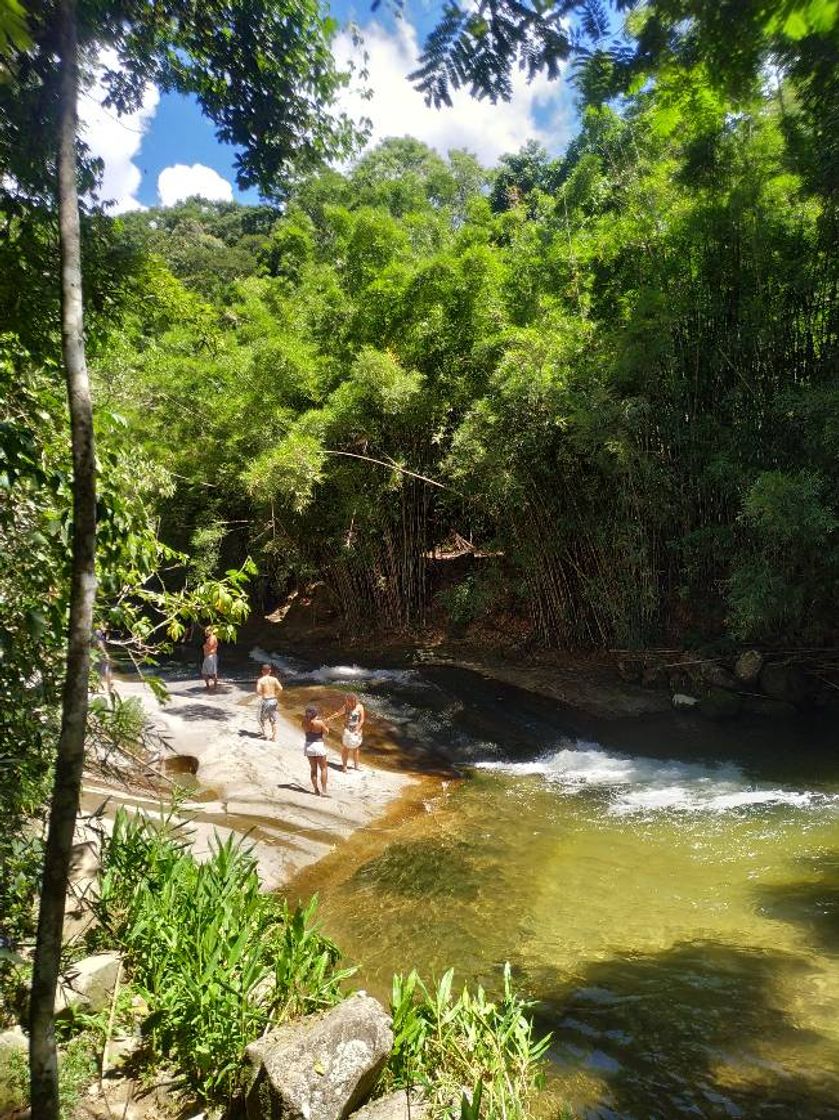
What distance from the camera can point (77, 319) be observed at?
2047mm

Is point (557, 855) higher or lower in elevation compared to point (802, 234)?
lower

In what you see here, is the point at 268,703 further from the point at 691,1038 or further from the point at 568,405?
the point at 691,1038

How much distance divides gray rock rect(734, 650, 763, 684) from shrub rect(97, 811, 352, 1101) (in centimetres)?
801

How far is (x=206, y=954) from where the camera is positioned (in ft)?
11.5

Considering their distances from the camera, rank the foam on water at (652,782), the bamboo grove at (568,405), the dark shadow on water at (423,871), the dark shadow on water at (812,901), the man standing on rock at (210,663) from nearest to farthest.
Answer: the dark shadow on water at (812,901) < the dark shadow on water at (423,871) < the foam on water at (652,782) < the bamboo grove at (568,405) < the man standing on rock at (210,663)

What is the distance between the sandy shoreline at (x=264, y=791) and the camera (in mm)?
6559

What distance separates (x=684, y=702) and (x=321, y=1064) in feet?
28.3

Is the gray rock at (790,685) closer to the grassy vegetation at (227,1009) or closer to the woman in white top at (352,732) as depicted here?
the woman in white top at (352,732)

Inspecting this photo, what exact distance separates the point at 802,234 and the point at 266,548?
31.0 ft

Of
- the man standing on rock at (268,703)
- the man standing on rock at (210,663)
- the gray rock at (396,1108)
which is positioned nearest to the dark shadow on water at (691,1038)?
the gray rock at (396,1108)

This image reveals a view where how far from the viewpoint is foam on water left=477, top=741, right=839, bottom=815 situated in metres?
7.59

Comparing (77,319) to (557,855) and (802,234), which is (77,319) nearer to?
(557,855)

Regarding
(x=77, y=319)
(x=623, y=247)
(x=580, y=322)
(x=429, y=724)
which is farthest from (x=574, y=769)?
(x=77, y=319)

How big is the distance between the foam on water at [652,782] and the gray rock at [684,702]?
62.7 inches
